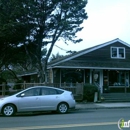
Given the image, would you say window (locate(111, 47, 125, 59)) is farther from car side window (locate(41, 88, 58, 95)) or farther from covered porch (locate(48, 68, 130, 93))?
car side window (locate(41, 88, 58, 95))

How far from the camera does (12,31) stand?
2322 cm

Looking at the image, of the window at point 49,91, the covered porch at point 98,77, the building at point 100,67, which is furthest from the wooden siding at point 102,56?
the window at point 49,91

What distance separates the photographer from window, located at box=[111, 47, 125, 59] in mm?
28391

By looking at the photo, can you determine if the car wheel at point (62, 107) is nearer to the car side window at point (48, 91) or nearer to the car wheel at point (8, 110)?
the car side window at point (48, 91)

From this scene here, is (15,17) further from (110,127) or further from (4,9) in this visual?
(110,127)

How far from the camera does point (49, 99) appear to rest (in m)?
14.6

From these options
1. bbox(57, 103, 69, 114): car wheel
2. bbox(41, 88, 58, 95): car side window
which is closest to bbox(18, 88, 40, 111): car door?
bbox(41, 88, 58, 95): car side window

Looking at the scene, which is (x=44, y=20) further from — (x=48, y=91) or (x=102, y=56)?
(x=48, y=91)

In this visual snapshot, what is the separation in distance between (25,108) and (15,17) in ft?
34.2

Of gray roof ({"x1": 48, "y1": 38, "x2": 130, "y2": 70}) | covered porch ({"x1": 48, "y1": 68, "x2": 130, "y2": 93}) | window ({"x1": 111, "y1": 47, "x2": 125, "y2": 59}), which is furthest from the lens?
window ({"x1": 111, "y1": 47, "x2": 125, "y2": 59})

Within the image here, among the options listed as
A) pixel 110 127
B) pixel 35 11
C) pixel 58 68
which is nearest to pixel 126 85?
pixel 58 68

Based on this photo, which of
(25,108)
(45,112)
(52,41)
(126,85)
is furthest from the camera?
(126,85)

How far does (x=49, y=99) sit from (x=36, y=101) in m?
0.74

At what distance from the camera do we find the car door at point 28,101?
46.4ft
